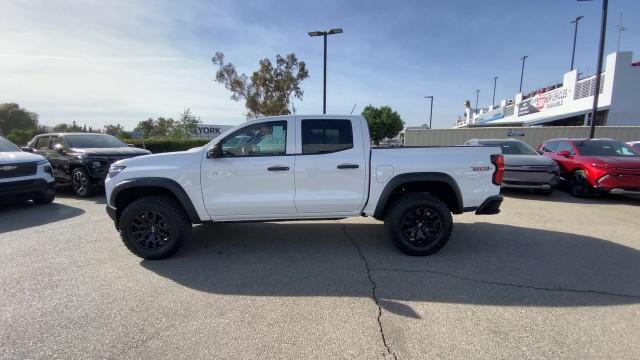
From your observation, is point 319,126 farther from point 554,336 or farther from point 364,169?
point 554,336

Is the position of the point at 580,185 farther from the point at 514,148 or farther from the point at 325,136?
the point at 325,136

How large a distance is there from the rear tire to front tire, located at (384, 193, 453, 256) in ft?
20.2

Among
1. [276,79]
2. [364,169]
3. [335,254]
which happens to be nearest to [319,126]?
[364,169]

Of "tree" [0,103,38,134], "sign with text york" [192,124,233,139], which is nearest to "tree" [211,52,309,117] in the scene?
"sign with text york" [192,124,233,139]

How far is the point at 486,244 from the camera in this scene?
4.64m

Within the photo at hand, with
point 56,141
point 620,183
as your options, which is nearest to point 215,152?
point 56,141

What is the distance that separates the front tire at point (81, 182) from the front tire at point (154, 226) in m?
5.36

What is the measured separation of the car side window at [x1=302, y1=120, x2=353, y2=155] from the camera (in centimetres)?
410

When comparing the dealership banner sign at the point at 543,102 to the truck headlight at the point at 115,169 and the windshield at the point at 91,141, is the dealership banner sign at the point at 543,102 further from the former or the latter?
the truck headlight at the point at 115,169

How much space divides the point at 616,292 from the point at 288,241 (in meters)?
3.84

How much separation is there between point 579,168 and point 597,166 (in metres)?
0.65

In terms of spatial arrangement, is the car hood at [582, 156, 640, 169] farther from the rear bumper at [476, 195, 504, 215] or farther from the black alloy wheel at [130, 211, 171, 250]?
the black alloy wheel at [130, 211, 171, 250]

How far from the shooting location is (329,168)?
13.3 feet

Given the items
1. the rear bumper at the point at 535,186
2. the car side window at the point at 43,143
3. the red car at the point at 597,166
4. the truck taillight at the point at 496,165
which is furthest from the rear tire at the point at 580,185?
the car side window at the point at 43,143
